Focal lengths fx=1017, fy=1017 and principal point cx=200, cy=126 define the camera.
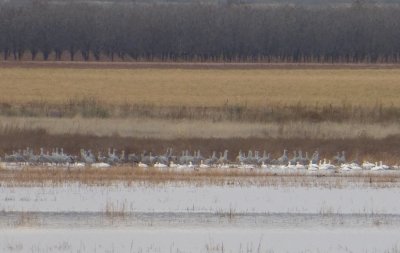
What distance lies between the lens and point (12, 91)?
4944cm

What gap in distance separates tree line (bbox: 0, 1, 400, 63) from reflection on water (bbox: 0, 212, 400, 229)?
85.0 meters

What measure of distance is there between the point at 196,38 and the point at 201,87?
49.9m

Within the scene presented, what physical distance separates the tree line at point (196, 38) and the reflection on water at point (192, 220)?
85005 millimetres

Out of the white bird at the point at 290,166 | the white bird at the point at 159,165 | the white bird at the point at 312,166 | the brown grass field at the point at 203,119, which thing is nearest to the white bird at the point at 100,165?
the white bird at the point at 159,165

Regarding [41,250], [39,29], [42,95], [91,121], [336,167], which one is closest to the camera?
[41,250]

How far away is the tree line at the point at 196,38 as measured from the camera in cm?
10225

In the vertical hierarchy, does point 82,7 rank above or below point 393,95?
above

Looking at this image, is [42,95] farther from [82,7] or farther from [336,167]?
[82,7]

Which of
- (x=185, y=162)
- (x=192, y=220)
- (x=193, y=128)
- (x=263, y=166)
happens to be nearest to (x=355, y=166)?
(x=263, y=166)

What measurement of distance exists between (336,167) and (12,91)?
25915mm

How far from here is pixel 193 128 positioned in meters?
34.1

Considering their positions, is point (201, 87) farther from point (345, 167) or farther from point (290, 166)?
point (345, 167)

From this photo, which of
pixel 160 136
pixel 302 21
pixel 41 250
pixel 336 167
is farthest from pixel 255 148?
pixel 302 21

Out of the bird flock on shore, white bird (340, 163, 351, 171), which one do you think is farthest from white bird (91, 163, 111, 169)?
white bird (340, 163, 351, 171)
